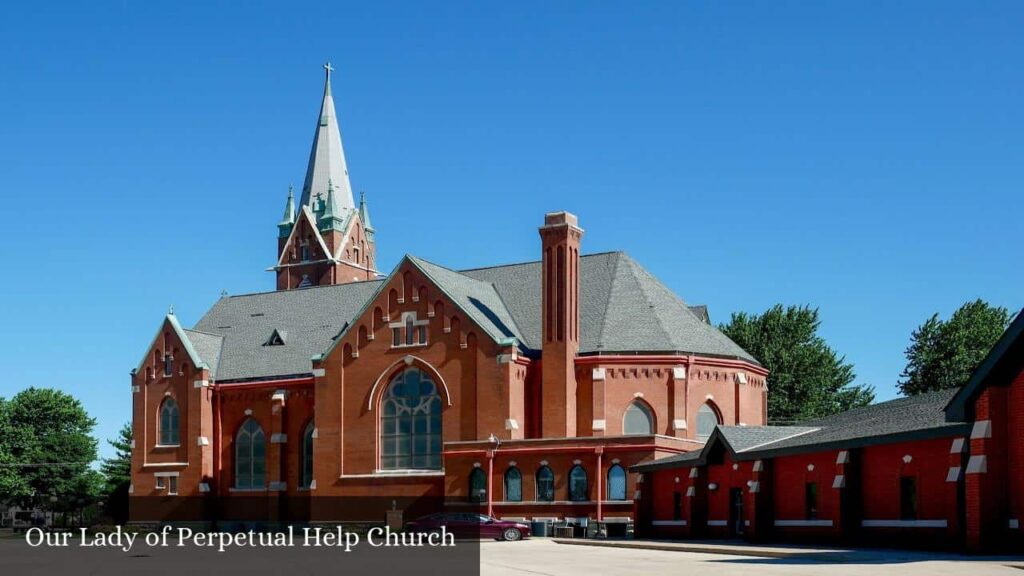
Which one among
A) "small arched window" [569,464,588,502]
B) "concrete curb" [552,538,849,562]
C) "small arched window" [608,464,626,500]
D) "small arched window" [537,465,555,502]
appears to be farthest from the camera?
"small arched window" [537,465,555,502]

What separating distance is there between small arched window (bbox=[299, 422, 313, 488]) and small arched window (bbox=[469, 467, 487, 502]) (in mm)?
13467

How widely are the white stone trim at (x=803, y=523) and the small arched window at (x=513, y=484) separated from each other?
62.9ft

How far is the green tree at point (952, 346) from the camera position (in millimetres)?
82250

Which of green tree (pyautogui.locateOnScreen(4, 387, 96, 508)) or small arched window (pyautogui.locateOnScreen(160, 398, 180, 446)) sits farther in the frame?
green tree (pyautogui.locateOnScreen(4, 387, 96, 508))

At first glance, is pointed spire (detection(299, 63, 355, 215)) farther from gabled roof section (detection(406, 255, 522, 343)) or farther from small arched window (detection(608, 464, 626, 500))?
small arched window (detection(608, 464, 626, 500))

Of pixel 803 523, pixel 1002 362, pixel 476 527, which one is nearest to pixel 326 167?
pixel 476 527

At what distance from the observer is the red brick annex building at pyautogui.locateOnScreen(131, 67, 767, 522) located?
62.4 metres

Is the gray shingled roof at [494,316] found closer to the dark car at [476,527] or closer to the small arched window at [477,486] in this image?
the small arched window at [477,486]

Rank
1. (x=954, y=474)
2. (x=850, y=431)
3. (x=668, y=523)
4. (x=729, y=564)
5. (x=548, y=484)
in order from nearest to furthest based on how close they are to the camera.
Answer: (x=729, y=564)
(x=954, y=474)
(x=850, y=431)
(x=668, y=523)
(x=548, y=484)

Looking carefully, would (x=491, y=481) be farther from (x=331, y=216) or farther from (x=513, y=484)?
(x=331, y=216)

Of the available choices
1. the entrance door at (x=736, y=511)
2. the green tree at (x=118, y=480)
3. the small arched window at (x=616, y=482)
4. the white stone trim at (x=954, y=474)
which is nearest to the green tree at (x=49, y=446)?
the green tree at (x=118, y=480)

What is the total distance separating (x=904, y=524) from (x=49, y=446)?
7907 centimetres

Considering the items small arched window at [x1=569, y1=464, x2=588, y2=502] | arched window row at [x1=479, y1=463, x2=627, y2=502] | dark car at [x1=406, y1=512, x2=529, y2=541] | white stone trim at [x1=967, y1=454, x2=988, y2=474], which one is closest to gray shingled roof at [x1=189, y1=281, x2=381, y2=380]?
arched window row at [x1=479, y1=463, x2=627, y2=502]

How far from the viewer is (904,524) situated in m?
37.7
